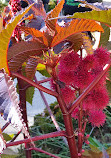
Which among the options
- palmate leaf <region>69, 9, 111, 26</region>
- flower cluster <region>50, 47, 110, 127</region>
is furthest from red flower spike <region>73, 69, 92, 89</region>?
palmate leaf <region>69, 9, 111, 26</region>

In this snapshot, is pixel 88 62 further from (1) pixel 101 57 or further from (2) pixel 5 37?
(2) pixel 5 37

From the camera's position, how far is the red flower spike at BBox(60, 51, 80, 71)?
1.43ft

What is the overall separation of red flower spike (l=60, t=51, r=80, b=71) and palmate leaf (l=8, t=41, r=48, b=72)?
0.16 ft

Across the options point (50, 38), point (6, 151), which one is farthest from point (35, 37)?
point (6, 151)

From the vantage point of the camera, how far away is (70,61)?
0.43m

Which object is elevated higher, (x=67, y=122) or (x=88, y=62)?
(x=88, y=62)

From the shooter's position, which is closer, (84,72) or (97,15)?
(97,15)

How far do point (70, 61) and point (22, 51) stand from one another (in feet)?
0.29

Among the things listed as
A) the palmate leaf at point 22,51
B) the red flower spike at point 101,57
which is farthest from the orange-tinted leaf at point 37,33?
the red flower spike at point 101,57

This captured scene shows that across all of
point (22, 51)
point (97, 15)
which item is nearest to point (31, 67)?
point (22, 51)

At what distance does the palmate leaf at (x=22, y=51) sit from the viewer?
0.40 m

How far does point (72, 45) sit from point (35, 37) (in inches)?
2.9

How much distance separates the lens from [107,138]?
5.72 feet

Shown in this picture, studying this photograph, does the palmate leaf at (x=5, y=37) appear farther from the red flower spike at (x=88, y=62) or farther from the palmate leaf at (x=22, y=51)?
the red flower spike at (x=88, y=62)
